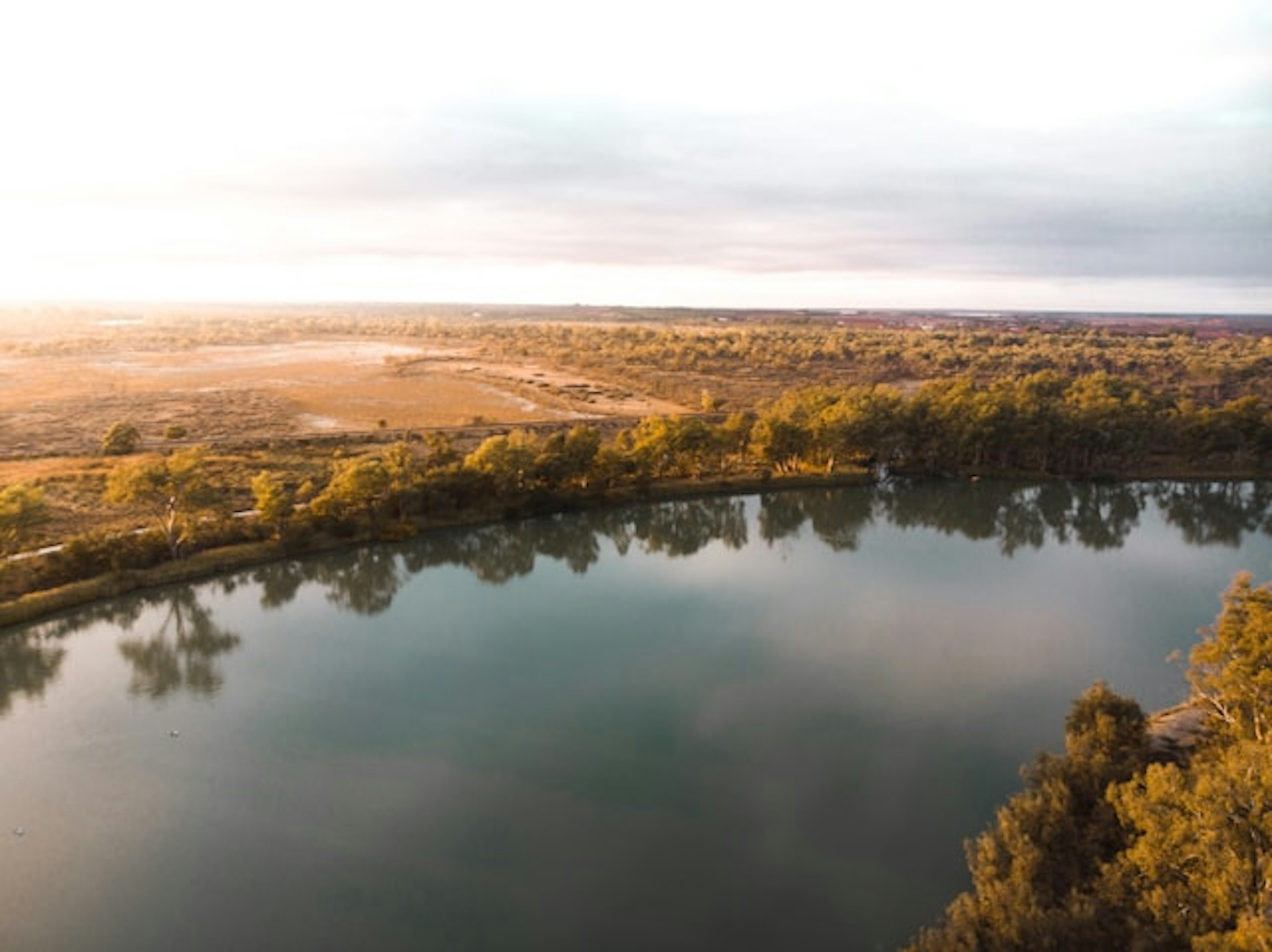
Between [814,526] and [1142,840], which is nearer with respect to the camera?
[1142,840]

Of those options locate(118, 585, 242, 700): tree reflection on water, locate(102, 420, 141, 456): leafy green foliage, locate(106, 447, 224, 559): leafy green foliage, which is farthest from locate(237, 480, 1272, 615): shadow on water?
locate(102, 420, 141, 456): leafy green foliage

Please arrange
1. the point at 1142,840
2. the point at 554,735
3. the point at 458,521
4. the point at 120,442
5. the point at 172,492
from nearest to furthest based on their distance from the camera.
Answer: the point at 1142,840
the point at 554,735
the point at 172,492
the point at 458,521
the point at 120,442

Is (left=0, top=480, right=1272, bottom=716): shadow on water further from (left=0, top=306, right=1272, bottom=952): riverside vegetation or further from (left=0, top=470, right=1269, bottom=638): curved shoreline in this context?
(left=0, top=306, right=1272, bottom=952): riverside vegetation

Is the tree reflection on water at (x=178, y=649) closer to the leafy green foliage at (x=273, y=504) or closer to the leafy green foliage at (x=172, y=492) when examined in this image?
the leafy green foliage at (x=172, y=492)

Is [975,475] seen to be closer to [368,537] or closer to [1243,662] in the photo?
[1243,662]

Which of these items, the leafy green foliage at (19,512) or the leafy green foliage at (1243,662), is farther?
the leafy green foliage at (19,512)

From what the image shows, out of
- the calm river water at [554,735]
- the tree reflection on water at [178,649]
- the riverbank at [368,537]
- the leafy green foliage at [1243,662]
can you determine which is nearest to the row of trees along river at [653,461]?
the riverbank at [368,537]

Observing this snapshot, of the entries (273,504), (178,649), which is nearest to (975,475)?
(273,504)
